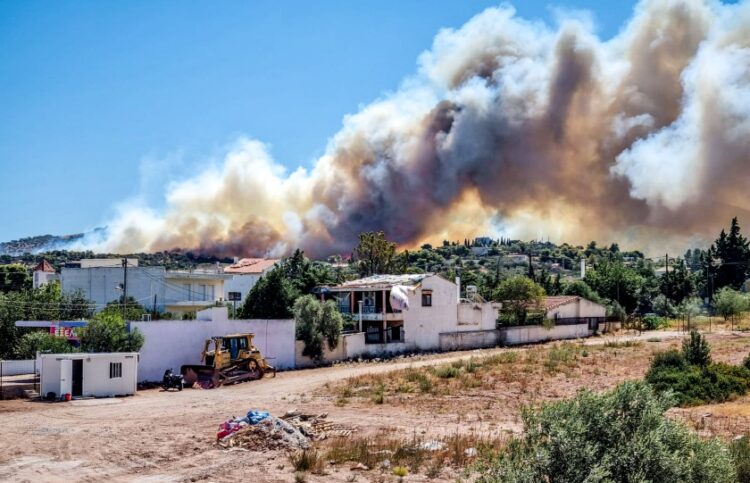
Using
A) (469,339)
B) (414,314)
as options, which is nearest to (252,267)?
(469,339)

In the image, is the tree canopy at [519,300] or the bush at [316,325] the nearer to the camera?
the bush at [316,325]

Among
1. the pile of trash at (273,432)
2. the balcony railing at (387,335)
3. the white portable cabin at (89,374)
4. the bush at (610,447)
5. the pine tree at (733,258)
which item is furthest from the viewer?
the pine tree at (733,258)

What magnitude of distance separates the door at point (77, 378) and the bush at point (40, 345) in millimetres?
4704

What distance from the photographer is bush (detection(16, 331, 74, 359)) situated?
3722cm

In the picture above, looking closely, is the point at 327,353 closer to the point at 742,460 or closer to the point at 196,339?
the point at 196,339

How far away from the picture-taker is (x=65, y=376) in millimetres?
31391

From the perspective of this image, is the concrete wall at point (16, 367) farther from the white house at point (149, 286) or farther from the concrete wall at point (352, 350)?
the white house at point (149, 286)

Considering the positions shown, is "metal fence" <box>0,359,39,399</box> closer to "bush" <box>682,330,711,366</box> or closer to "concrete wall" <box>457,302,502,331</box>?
"bush" <box>682,330,711,366</box>

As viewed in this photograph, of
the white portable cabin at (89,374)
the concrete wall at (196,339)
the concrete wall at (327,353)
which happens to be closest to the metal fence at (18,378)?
the white portable cabin at (89,374)

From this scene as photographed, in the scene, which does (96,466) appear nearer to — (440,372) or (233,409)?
(233,409)

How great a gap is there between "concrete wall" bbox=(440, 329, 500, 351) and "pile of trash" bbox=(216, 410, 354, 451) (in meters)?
36.2

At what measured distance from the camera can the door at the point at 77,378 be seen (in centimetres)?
3231

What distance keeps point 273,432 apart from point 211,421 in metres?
5.05

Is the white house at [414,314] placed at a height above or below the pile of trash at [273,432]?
above
